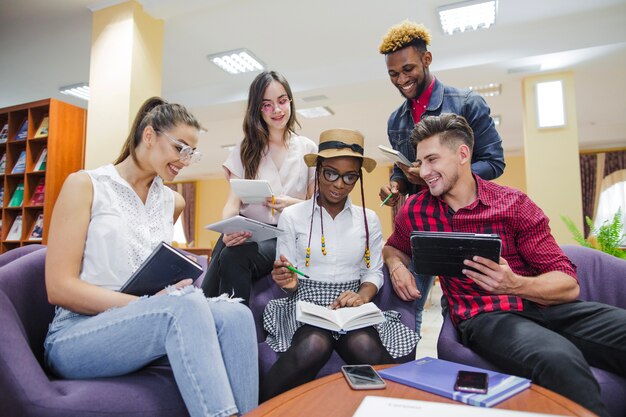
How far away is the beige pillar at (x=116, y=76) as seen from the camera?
4188 mm

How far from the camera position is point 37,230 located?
4.80 m

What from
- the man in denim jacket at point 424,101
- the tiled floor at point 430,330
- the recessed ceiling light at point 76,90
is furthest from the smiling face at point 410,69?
the recessed ceiling light at point 76,90

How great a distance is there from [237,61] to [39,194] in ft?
9.26

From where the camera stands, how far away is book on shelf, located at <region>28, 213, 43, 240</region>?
4753 millimetres

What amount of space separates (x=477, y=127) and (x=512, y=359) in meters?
1.20

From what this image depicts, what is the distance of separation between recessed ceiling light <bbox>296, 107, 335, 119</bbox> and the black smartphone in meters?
6.48

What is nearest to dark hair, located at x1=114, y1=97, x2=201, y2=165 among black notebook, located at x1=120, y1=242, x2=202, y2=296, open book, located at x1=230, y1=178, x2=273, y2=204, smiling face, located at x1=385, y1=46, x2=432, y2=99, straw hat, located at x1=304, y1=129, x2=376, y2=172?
open book, located at x1=230, y1=178, x2=273, y2=204

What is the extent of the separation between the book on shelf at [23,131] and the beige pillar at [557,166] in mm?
5942

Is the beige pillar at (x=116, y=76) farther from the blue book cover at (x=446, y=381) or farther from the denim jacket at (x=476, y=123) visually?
the blue book cover at (x=446, y=381)

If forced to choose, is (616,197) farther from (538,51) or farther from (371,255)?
(371,255)

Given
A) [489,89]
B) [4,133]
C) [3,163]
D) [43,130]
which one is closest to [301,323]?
[43,130]

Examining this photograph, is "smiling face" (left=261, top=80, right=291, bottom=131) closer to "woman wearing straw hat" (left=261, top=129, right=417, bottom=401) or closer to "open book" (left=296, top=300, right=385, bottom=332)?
"woman wearing straw hat" (left=261, top=129, right=417, bottom=401)

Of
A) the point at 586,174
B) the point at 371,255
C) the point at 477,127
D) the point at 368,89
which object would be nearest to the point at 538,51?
the point at 368,89

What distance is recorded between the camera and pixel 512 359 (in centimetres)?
143
